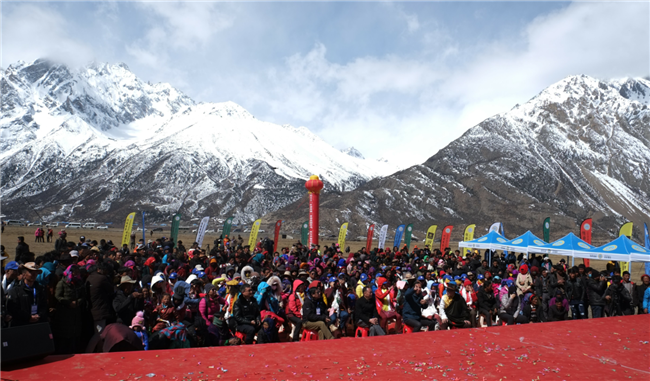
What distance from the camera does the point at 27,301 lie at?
21.6 ft

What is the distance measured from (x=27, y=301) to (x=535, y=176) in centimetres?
11407

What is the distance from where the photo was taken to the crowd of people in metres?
7.34

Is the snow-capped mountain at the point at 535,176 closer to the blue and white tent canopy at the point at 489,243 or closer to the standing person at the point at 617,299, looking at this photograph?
the blue and white tent canopy at the point at 489,243

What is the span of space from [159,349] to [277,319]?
2496mm

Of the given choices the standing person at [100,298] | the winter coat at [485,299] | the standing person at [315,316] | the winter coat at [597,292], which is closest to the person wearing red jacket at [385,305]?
the standing person at [315,316]

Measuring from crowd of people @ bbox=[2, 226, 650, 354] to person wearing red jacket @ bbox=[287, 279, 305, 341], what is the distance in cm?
2

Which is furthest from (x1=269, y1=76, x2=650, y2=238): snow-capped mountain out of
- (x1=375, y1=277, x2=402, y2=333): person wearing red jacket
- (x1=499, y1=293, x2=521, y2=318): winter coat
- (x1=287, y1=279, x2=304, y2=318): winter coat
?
(x1=287, y1=279, x2=304, y2=318): winter coat

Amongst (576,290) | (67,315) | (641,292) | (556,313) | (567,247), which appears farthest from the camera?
(567,247)

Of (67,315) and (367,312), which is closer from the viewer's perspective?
(67,315)

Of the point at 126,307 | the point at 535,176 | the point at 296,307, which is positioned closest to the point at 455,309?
the point at 296,307

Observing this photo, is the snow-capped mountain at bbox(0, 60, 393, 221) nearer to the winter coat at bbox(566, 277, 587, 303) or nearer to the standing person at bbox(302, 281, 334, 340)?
the winter coat at bbox(566, 277, 587, 303)

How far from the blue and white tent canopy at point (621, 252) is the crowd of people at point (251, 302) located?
3.54 metres

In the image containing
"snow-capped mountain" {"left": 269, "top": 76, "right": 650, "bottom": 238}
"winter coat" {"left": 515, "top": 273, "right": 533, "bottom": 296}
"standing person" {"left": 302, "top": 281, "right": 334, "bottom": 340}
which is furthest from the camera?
"snow-capped mountain" {"left": 269, "top": 76, "right": 650, "bottom": 238}

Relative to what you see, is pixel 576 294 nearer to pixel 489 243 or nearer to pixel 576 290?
pixel 576 290
